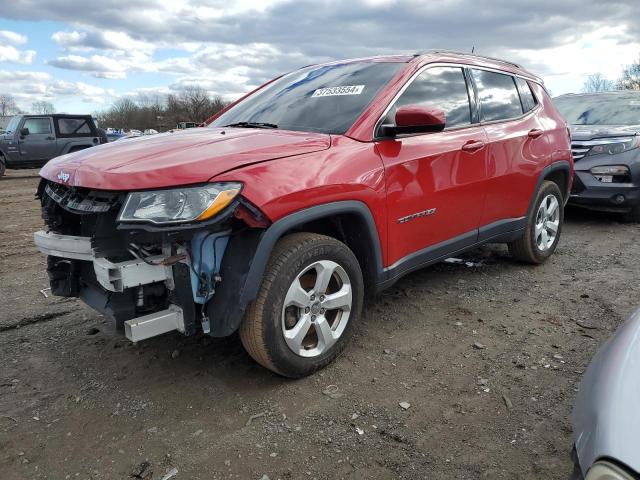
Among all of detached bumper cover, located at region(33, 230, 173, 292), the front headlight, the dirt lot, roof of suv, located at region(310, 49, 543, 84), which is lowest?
the dirt lot

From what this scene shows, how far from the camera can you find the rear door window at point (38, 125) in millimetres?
15531

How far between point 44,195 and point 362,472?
7.57 ft

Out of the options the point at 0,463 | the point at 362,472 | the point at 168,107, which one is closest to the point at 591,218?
the point at 362,472

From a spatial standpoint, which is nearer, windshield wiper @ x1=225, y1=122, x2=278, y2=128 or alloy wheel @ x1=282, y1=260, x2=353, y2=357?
alloy wheel @ x1=282, y1=260, x2=353, y2=357

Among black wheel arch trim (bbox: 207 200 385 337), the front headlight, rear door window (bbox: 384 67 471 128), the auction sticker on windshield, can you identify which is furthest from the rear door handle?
the front headlight

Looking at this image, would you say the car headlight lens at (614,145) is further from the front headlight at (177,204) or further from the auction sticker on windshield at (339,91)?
the front headlight at (177,204)

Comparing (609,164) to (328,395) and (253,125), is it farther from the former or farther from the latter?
(328,395)

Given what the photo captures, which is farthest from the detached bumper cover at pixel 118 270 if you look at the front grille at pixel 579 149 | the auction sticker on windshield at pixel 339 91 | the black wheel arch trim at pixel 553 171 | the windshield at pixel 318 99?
the front grille at pixel 579 149

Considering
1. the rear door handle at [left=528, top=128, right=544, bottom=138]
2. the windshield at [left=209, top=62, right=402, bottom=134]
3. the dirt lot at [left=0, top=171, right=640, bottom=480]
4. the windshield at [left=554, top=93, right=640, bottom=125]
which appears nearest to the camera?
the dirt lot at [left=0, top=171, right=640, bottom=480]

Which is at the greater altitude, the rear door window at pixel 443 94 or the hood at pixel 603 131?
the rear door window at pixel 443 94

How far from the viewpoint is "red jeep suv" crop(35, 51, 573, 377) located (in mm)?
2367

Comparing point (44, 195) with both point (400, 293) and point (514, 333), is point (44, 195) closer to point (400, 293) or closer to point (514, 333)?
point (400, 293)

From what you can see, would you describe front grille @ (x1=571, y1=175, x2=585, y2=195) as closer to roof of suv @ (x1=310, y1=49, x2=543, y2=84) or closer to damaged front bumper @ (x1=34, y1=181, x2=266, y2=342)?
roof of suv @ (x1=310, y1=49, x2=543, y2=84)

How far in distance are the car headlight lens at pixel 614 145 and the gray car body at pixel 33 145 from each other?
1391cm
